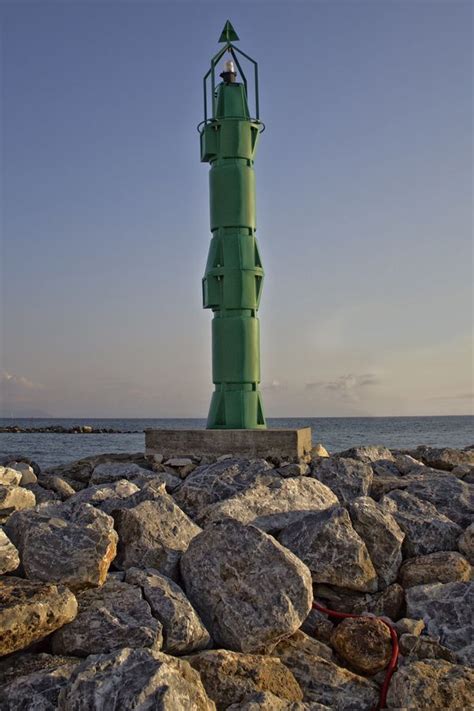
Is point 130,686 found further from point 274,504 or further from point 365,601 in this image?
point 274,504

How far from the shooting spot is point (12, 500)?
6367mm

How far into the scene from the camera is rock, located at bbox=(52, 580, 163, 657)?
4.21 metres

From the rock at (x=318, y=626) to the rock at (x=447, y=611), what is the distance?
710mm

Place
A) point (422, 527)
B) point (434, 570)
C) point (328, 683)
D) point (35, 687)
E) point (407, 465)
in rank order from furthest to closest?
point (407, 465), point (422, 527), point (434, 570), point (328, 683), point (35, 687)

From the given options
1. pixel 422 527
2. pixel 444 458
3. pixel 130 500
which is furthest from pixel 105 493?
pixel 444 458

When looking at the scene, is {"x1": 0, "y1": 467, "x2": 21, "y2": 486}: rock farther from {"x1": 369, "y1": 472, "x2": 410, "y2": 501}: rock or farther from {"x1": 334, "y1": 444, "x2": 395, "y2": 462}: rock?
{"x1": 334, "y1": 444, "x2": 395, "y2": 462}: rock

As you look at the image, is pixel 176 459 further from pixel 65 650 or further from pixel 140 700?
pixel 140 700

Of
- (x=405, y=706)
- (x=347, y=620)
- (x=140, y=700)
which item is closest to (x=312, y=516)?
(x=347, y=620)

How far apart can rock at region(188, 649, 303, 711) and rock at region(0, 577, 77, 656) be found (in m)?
0.82

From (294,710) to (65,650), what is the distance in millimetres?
1369

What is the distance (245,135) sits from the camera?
11891 millimetres

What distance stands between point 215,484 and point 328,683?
3407 mm

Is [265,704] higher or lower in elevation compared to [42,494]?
lower

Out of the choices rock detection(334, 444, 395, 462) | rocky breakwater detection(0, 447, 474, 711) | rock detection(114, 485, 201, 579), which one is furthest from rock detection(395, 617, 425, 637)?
rock detection(334, 444, 395, 462)
